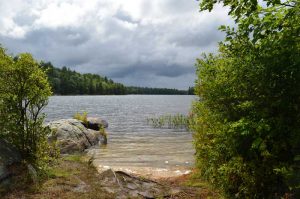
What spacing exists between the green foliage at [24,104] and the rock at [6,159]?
0.31 m

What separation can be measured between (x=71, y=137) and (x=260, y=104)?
71.5 ft

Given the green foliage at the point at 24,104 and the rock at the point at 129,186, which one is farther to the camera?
the green foliage at the point at 24,104

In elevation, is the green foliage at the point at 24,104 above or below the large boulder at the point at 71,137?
above

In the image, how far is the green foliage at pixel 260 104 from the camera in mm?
6809

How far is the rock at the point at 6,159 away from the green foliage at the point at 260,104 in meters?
7.13

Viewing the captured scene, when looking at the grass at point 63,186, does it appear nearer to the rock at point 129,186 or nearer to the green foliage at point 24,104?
the rock at point 129,186

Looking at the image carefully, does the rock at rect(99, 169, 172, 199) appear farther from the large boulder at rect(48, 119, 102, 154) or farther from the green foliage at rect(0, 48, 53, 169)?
the large boulder at rect(48, 119, 102, 154)

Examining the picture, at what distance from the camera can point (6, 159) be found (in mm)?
12227

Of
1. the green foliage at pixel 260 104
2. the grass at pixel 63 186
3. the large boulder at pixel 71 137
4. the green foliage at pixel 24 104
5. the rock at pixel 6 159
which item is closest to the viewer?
the green foliage at pixel 260 104

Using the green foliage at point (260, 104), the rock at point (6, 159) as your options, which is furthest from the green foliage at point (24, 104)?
the green foliage at point (260, 104)

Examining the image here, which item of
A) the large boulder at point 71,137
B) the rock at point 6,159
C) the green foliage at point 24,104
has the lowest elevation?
the large boulder at point 71,137

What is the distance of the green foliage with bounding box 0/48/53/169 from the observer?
12539 mm

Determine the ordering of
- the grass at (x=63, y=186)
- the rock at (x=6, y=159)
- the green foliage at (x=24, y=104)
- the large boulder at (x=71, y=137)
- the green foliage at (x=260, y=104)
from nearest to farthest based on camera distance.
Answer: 1. the green foliage at (x=260, y=104)
2. the grass at (x=63, y=186)
3. the rock at (x=6, y=159)
4. the green foliage at (x=24, y=104)
5. the large boulder at (x=71, y=137)

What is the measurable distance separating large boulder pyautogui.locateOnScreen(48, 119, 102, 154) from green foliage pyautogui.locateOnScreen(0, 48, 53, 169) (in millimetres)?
11413
